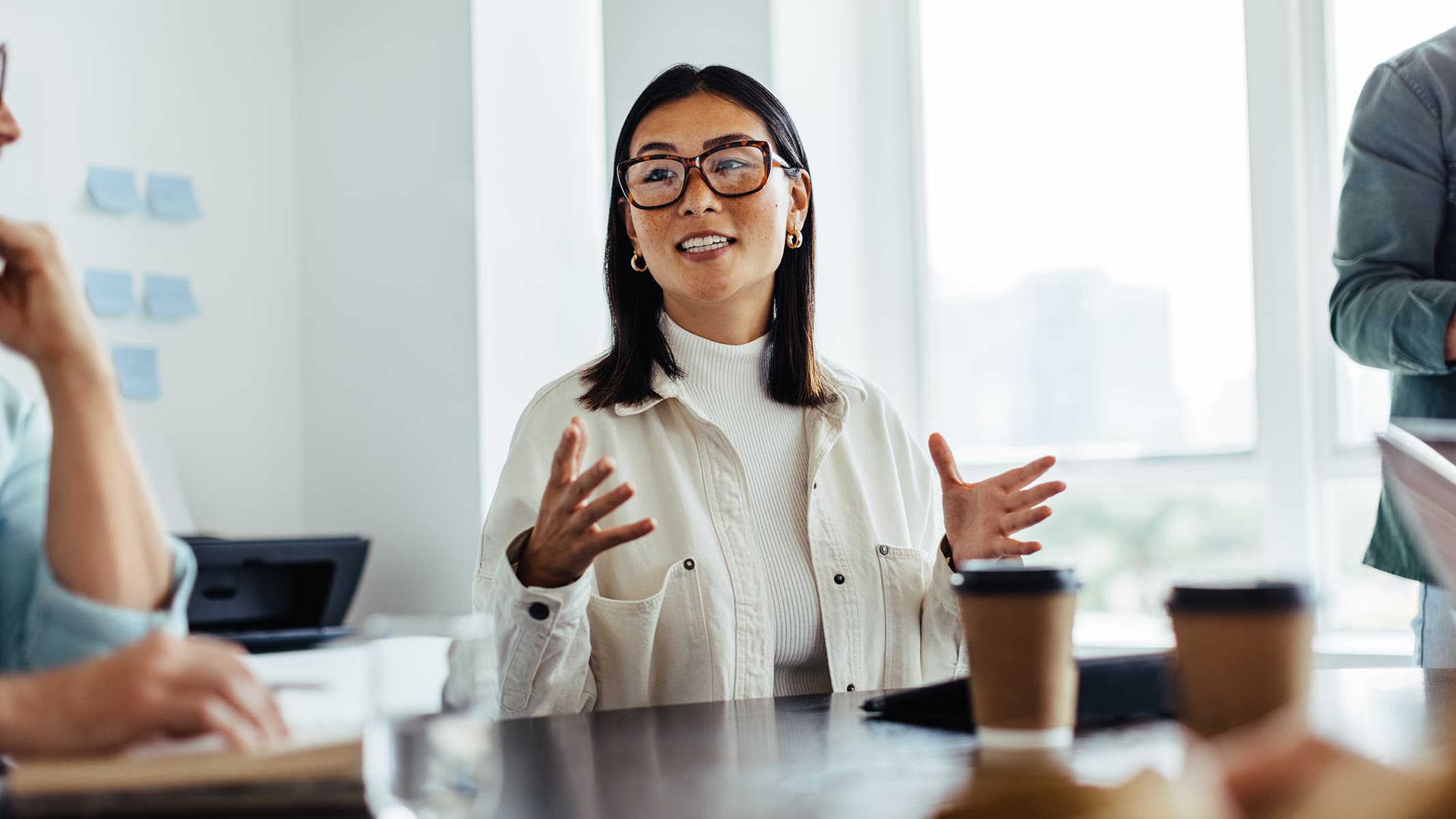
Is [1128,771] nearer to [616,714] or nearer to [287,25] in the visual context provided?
[616,714]

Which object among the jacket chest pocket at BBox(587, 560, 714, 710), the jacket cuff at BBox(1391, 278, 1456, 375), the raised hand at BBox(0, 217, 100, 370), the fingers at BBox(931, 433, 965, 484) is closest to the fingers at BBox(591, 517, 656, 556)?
the jacket chest pocket at BBox(587, 560, 714, 710)

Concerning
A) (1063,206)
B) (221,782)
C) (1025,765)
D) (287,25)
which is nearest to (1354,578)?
(1063,206)

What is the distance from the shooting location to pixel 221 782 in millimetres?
659

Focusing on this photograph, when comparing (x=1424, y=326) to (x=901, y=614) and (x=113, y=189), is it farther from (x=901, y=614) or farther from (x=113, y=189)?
(x=113, y=189)

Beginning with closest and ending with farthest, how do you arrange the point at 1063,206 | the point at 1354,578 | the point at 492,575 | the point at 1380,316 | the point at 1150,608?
the point at 492,575
the point at 1380,316
the point at 1354,578
the point at 1150,608
the point at 1063,206

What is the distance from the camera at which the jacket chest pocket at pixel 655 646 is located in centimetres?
159

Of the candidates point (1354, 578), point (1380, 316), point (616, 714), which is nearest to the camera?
point (616, 714)

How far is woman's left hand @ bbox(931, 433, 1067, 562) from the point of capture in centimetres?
147

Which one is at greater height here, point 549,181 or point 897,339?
point 549,181

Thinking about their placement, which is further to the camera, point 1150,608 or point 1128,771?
point 1150,608

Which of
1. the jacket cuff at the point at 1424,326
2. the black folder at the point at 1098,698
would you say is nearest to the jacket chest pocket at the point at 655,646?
the black folder at the point at 1098,698

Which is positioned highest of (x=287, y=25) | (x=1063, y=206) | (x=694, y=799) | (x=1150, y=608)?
(x=287, y=25)

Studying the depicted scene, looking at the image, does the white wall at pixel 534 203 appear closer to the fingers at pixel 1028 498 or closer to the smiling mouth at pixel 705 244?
the smiling mouth at pixel 705 244

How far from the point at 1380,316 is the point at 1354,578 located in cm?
110
